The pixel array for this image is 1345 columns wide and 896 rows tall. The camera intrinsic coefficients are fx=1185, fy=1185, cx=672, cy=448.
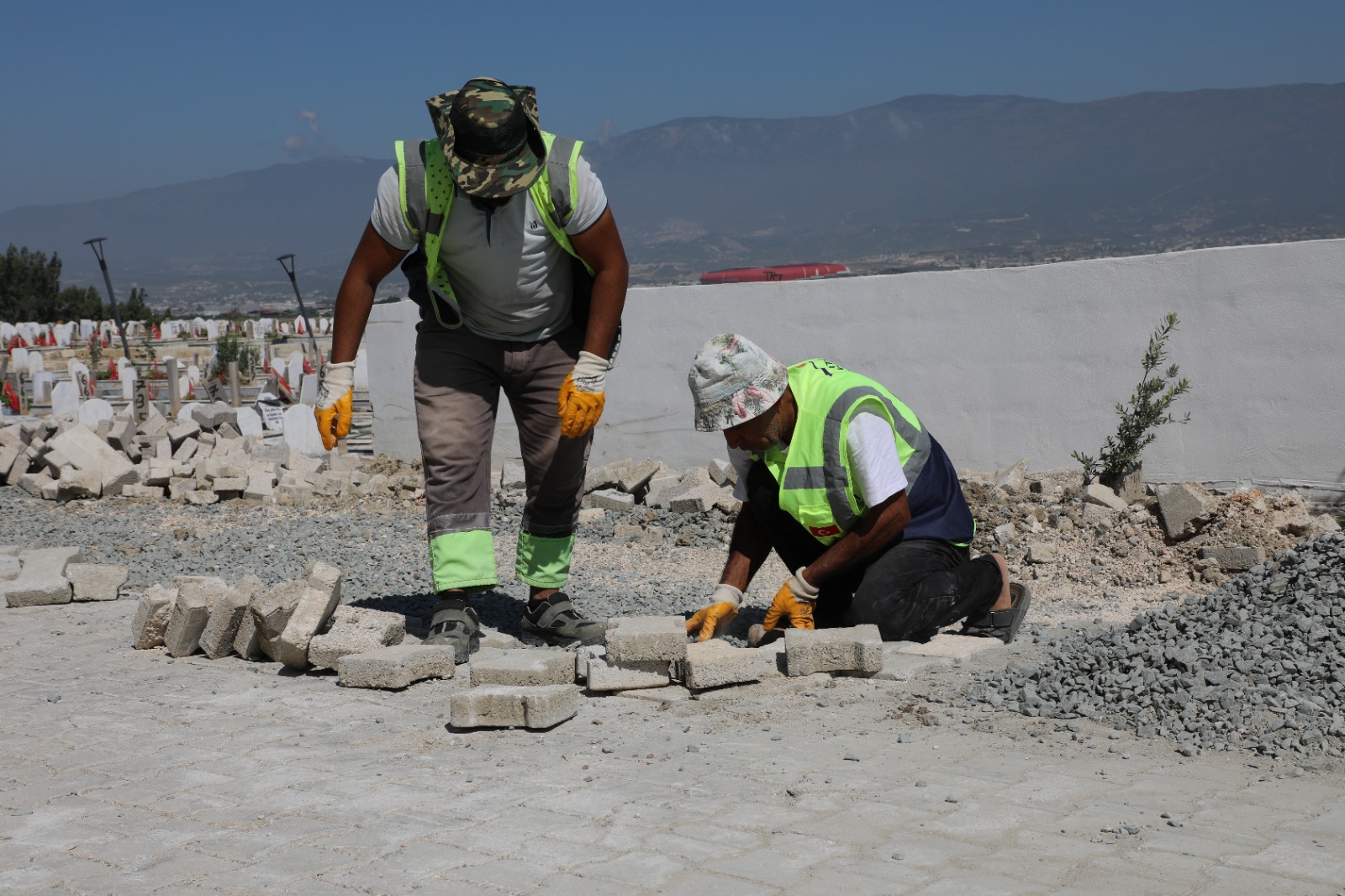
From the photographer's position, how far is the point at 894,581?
447 cm

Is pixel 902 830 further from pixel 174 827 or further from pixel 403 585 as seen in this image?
pixel 403 585

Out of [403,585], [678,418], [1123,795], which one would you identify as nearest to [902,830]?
[1123,795]

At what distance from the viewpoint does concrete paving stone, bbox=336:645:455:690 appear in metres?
4.29

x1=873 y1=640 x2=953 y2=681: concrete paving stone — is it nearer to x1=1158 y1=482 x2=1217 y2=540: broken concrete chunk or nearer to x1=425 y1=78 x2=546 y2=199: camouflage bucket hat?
x1=425 y1=78 x2=546 y2=199: camouflage bucket hat

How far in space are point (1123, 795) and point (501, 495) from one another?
6.74m

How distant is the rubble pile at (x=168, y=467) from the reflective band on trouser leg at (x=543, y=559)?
527cm

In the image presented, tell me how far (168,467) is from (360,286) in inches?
274

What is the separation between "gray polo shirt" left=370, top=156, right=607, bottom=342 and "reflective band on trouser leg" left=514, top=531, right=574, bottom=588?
87cm

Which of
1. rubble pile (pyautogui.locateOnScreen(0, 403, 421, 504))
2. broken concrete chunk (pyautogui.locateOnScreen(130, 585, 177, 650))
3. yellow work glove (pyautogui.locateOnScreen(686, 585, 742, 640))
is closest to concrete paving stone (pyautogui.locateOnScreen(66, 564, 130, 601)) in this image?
broken concrete chunk (pyautogui.locateOnScreen(130, 585, 177, 650))

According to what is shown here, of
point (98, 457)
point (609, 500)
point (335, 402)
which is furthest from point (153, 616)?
point (98, 457)

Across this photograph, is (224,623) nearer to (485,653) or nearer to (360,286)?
(485,653)

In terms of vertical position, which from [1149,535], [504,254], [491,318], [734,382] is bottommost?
[1149,535]

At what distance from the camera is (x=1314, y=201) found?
193 meters

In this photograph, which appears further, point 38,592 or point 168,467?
point 168,467
